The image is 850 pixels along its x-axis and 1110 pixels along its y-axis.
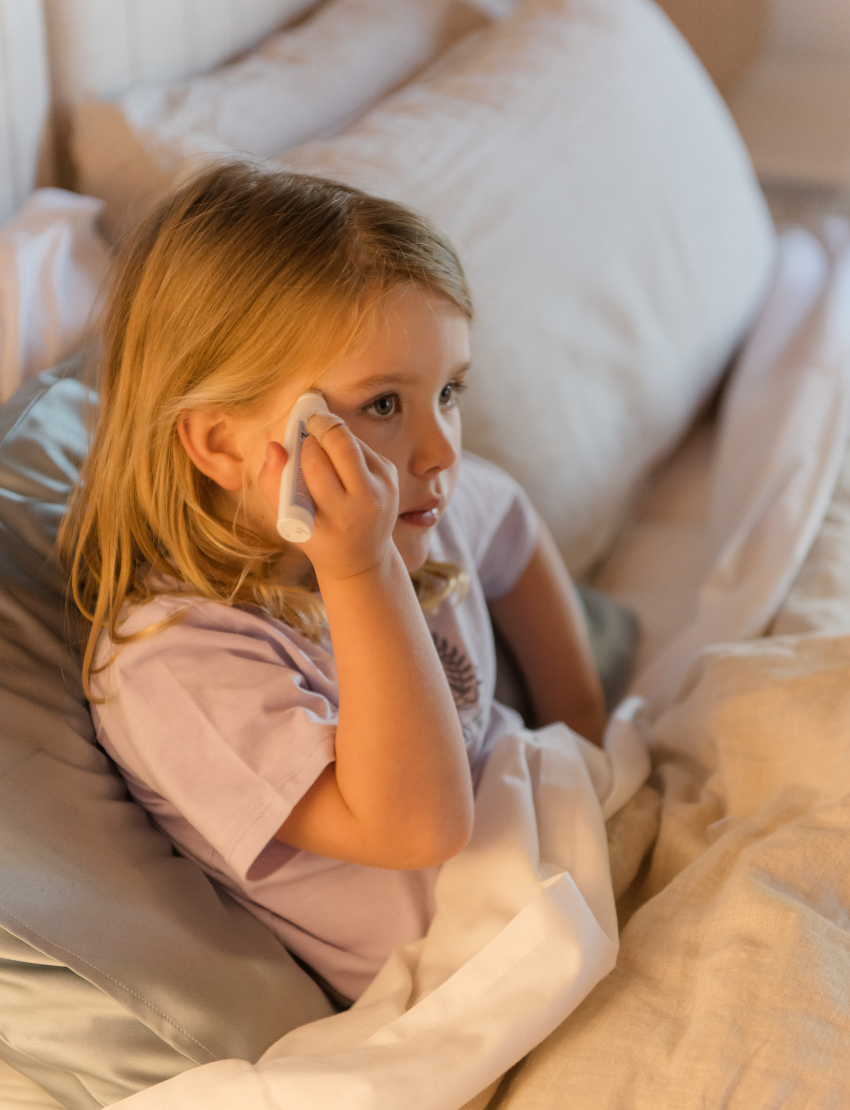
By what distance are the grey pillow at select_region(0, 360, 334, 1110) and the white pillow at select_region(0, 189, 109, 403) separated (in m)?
0.16

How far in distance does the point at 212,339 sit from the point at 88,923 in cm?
37

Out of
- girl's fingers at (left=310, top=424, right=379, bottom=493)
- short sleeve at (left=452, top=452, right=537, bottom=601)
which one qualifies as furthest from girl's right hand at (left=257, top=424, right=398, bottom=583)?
short sleeve at (left=452, top=452, right=537, bottom=601)

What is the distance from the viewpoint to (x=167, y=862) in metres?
0.67

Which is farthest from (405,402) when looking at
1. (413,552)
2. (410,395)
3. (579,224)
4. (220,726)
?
(579,224)

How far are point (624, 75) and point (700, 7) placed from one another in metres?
0.70

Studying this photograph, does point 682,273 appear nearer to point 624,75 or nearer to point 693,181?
point 693,181

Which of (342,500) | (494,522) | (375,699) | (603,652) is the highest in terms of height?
(342,500)

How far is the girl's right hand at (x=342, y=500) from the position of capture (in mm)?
572

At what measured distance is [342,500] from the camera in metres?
0.57

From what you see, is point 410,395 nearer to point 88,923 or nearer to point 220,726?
point 220,726

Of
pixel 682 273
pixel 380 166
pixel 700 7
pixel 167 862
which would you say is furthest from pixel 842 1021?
pixel 700 7

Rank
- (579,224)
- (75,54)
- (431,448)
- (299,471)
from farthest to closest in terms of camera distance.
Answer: (579,224)
(75,54)
(431,448)
(299,471)

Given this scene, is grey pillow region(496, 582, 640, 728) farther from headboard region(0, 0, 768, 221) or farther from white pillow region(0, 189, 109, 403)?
headboard region(0, 0, 768, 221)

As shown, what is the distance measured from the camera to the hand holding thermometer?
1.74 ft
